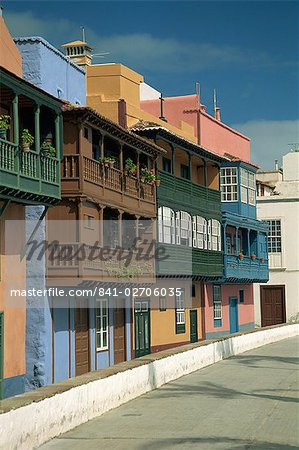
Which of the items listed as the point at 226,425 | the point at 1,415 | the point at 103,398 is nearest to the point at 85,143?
the point at 103,398

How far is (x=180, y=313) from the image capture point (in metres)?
36.5

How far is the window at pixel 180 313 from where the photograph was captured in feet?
118

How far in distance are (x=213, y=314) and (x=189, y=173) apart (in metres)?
8.04

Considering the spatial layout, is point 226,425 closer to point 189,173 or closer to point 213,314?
point 189,173

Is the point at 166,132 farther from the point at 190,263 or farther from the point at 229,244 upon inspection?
the point at 229,244

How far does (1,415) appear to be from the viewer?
12.7 meters

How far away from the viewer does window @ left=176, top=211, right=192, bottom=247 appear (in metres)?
34.7

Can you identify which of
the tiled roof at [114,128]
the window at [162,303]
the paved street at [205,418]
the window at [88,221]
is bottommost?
the paved street at [205,418]

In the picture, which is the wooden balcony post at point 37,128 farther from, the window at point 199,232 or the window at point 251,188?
the window at point 251,188

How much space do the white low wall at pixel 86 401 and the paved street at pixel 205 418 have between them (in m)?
0.22

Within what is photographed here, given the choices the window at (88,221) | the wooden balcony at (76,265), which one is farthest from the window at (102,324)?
the window at (88,221)

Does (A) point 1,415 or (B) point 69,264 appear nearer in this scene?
(A) point 1,415

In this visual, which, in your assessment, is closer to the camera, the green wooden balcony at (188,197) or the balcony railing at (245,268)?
the green wooden balcony at (188,197)

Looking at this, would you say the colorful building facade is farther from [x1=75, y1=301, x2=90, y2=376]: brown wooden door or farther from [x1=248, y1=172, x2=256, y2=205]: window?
[x1=248, y1=172, x2=256, y2=205]: window
